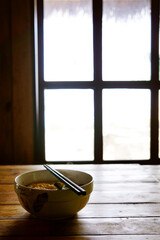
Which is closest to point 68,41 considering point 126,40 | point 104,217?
point 126,40

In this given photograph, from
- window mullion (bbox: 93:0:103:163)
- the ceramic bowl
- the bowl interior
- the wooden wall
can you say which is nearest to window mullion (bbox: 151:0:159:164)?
window mullion (bbox: 93:0:103:163)

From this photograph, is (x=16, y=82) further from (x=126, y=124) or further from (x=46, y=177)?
(x=46, y=177)

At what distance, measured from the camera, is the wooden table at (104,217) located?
0.69 metres

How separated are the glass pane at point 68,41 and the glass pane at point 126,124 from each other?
1.28 ft

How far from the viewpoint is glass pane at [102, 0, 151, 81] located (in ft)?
8.63

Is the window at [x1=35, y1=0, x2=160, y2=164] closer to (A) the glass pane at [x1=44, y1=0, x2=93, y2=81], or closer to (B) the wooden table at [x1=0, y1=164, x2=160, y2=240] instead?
(A) the glass pane at [x1=44, y1=0, x2=93, y2=81]

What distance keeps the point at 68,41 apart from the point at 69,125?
0.90 metres

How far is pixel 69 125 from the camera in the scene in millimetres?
2666

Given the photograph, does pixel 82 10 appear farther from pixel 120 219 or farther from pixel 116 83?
pixel 120 219

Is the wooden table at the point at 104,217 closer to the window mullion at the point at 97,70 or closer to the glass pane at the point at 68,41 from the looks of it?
the window mullion at the point at 97,70

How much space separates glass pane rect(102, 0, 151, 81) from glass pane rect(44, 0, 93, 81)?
182 mm

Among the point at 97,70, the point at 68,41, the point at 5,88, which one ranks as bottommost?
the point at 5,88

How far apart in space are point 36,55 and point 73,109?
2.20ft

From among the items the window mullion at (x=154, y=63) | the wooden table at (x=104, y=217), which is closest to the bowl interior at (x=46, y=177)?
the wooden table at (x=104, y=217)
